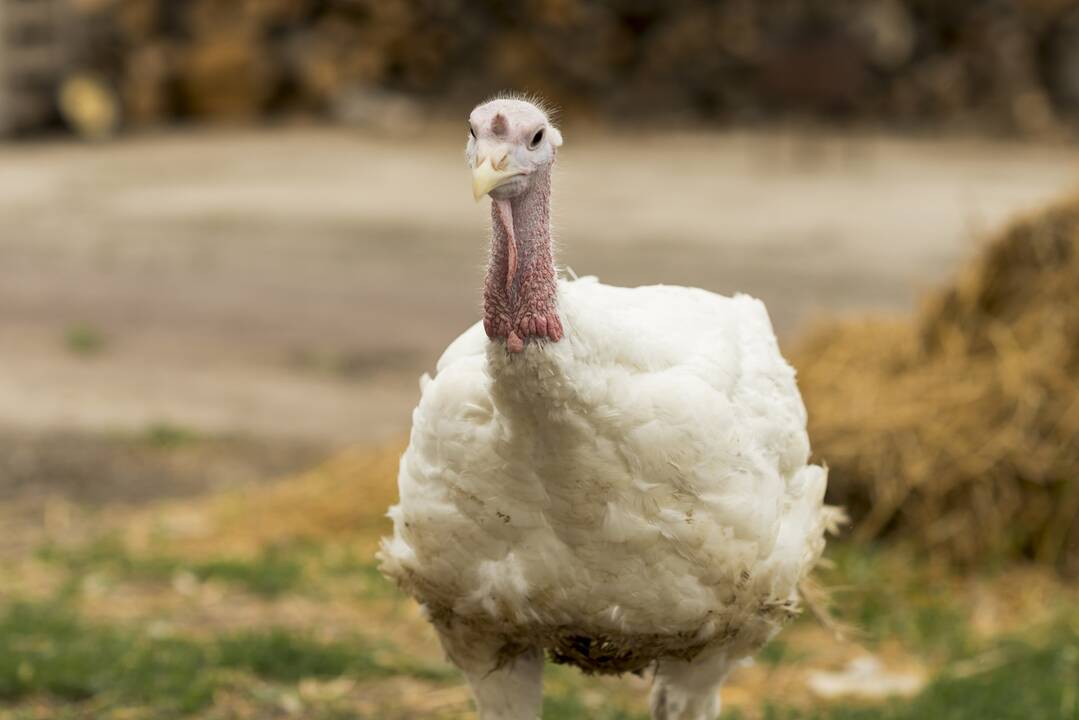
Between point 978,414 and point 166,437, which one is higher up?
point 978,414

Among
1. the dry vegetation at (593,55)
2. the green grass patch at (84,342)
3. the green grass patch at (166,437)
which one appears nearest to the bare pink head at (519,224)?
the green grass patch at (166,437)

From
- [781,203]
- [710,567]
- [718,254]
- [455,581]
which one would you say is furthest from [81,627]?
[781,203]

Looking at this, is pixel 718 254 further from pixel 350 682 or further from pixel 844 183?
pixel 350 682

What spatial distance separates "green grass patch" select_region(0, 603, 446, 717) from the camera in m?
5.13

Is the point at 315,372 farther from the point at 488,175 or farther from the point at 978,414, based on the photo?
the point at 488,175

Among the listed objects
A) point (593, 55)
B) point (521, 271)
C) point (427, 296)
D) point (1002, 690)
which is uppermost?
point (593, 55)

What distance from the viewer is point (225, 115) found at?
15586mm

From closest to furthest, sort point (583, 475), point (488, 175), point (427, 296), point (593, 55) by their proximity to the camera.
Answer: point (488, 175) → point (583, 475) → point (427, 296) → point (593, 55)

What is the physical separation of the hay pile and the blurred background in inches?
0.6

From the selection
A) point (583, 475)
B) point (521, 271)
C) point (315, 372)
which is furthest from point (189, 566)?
point (521, 271)

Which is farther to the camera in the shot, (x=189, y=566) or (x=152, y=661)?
(x=189, y=566)

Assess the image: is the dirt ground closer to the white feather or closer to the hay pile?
the hay pile

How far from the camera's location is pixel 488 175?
3086mm

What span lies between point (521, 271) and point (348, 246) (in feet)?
29.3
